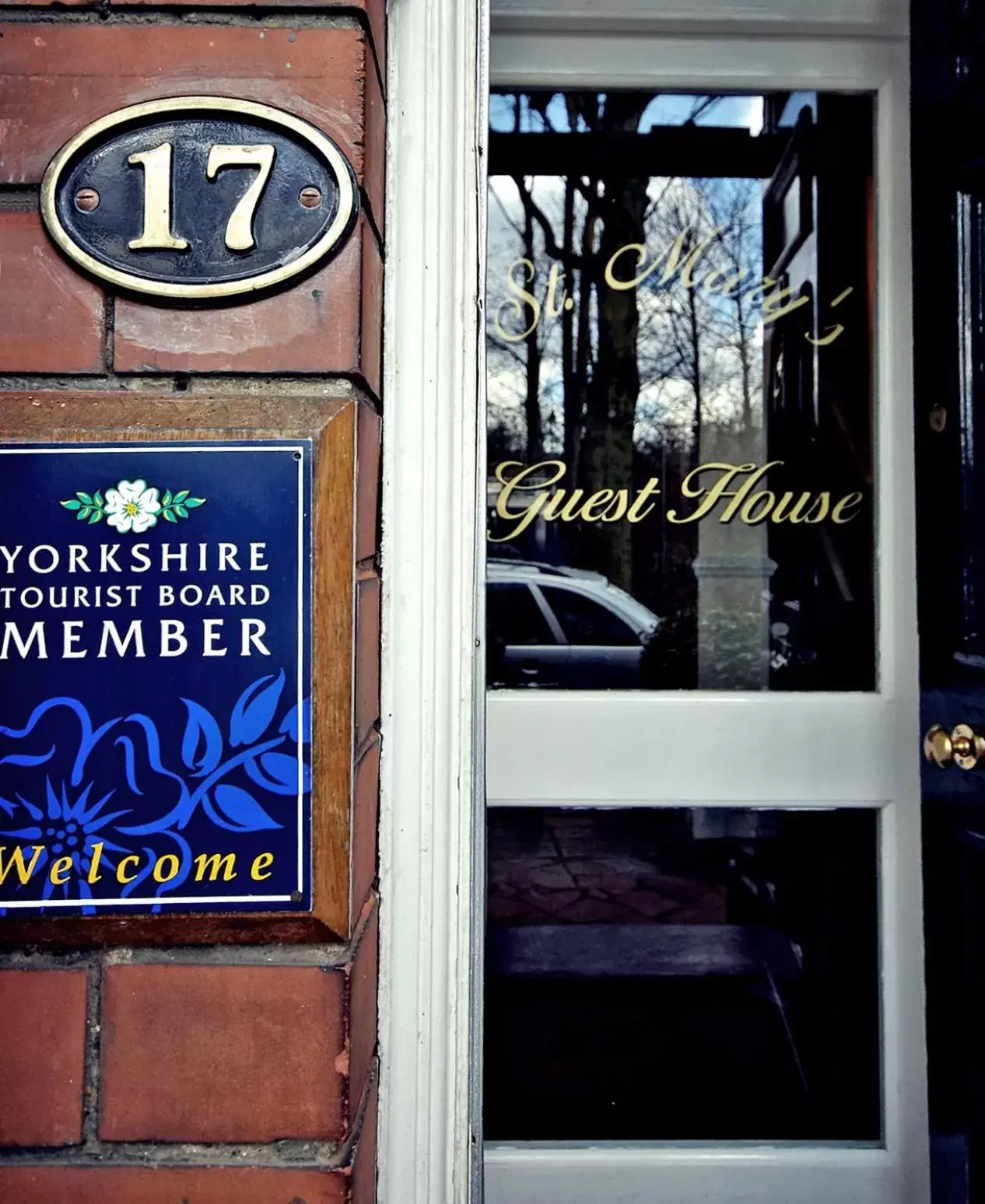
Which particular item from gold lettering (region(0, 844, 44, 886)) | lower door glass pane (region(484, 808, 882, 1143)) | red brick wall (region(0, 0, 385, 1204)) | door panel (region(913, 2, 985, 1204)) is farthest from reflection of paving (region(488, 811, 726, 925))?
gold lettering (region(0, 844, 44, 886))

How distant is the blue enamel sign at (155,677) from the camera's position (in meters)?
0.71

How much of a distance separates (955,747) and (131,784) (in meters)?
1.12

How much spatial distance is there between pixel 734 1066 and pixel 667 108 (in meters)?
1.75

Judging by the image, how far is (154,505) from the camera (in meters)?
0.73

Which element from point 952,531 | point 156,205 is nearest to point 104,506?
point 156,205

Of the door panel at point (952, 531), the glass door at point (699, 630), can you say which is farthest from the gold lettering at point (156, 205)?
the door panel at point (952, 531)

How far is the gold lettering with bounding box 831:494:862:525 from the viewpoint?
152cm

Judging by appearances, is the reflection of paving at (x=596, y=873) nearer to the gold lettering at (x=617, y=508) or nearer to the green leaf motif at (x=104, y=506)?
the gold lettering at (x=617, y=508)

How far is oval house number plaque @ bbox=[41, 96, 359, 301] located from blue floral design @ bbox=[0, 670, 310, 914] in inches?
14.6

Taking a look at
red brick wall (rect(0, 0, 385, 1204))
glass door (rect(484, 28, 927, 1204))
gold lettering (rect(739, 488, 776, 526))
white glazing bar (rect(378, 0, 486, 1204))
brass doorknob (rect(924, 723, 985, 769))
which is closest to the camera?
red brick wall (rect(0, 0, 385, 1204))

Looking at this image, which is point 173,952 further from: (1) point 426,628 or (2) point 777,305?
(2) point 777,305

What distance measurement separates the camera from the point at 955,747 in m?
1.25

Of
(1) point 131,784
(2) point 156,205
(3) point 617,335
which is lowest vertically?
(1) point 131,784

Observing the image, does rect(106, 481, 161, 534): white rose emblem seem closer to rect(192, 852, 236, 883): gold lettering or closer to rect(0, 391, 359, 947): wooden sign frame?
rect(0, 391, 359, 947): wooden sign frame
